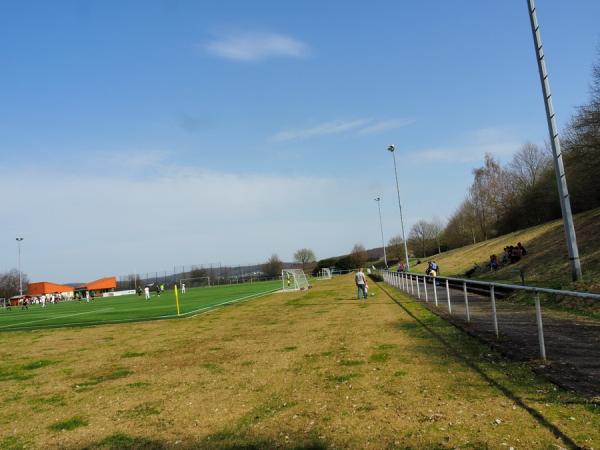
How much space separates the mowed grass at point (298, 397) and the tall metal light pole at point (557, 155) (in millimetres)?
5645

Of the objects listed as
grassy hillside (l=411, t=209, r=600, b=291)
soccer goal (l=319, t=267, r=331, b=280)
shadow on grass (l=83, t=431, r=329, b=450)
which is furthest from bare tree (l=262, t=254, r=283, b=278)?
shadow on grass (l=83, t=431, r=329, b=450)

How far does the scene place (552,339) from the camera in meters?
8.18

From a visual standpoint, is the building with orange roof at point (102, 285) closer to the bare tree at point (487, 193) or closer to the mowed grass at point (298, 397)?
the bare tree at point (487, 193)

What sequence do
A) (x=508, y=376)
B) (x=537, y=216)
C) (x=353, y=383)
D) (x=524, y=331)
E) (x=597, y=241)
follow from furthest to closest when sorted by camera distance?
(x=537, y=216), (x=597, y=241), (x=524, y=331), (x=353, y=383), (x=508, y=376)

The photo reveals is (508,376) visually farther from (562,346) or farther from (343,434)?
(343,434)

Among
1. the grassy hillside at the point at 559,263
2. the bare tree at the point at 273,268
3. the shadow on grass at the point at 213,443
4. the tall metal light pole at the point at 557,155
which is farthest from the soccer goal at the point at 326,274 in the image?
the shadow on grass at the point at 213,443

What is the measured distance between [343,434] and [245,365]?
4.19 meters

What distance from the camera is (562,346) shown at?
24.8 ft

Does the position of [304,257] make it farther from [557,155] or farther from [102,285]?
[557,155]

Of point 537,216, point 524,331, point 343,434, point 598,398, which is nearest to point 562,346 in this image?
point 524,331

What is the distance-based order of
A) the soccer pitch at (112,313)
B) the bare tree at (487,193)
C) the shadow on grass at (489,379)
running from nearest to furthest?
the shadow on grass at (489,379)
the soccer pitch at (112,313)
the bare tree at (487,193)

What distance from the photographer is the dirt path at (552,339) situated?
5793 mm

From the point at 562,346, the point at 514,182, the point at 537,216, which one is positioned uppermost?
the point at 514,182

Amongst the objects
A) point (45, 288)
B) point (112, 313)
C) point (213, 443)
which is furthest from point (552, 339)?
point (45, 288)
